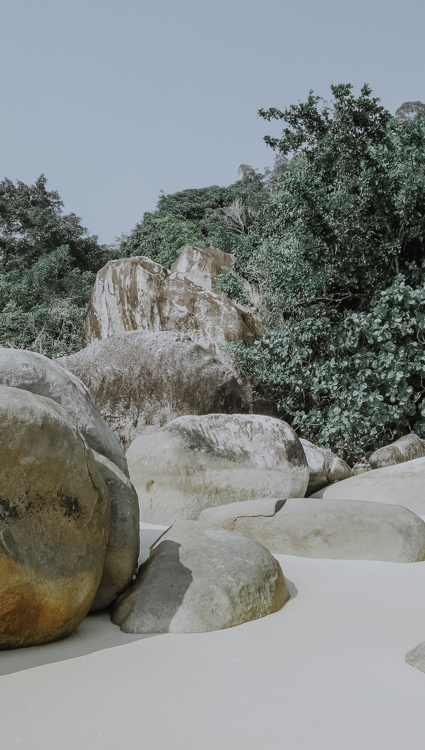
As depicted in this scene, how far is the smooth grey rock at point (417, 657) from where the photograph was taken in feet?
7.63

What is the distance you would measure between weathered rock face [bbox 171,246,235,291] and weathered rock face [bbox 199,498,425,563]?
1160 cm

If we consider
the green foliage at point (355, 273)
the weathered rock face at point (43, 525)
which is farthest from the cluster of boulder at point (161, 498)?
the green foliage at point (355, 273)

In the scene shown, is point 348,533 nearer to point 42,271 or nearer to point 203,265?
point 203,265

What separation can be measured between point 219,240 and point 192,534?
18.1 m

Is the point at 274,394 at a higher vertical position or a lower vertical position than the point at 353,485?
higher

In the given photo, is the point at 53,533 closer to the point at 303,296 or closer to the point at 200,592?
the point at 200,592

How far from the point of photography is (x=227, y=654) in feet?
8.17

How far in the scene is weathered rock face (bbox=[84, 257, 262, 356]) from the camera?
1213 centimetres

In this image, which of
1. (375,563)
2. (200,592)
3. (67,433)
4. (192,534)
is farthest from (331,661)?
(375,563)

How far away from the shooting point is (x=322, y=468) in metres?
7.62

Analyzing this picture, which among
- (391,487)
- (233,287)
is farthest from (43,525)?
(233,287)

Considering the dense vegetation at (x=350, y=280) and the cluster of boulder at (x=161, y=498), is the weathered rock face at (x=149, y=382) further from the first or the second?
the dense vegetation at (x=350, y=280)

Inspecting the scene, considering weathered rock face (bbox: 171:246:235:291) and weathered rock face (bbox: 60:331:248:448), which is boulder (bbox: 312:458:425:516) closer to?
weathered rock face (bbox: 60:331:248:448)

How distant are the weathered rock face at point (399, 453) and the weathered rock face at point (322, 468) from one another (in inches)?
16.6
